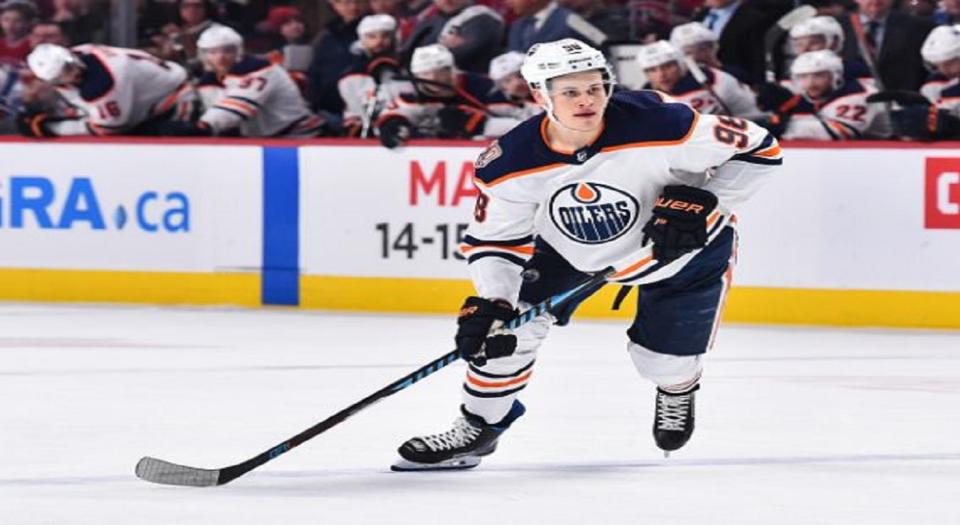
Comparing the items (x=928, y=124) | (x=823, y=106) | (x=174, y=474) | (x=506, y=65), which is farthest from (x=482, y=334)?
(x=506, y=65)

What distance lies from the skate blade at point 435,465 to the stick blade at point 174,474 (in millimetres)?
461

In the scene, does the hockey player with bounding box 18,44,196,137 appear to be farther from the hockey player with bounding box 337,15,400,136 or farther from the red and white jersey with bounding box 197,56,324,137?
the hockey player with bounding box 337,15,400,136

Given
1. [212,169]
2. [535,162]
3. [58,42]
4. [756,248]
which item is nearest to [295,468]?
[535,162]

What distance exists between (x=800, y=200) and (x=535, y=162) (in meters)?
3.81

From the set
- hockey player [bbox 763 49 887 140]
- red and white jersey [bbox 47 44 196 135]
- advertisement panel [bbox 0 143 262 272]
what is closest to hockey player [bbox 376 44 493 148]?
advertisement panel [bbox 0 143 262 272]

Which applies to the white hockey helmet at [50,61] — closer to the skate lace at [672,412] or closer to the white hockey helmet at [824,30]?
the white hockey helmet at [824,30]

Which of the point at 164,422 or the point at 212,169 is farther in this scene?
the point at 212,169

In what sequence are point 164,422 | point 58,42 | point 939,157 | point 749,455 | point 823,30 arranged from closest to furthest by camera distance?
point 749,455, point 164,422, point 939,157, point 823,30, point 58,42

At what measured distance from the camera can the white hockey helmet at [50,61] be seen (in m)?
9.45

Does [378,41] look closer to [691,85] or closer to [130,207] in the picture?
[130,207]

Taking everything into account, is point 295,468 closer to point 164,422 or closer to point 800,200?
point 164,422

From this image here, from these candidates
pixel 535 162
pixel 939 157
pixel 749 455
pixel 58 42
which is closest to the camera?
pixel 535 162

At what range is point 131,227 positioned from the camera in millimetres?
9188

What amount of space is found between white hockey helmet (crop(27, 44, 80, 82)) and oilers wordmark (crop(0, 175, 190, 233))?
1.62ft
